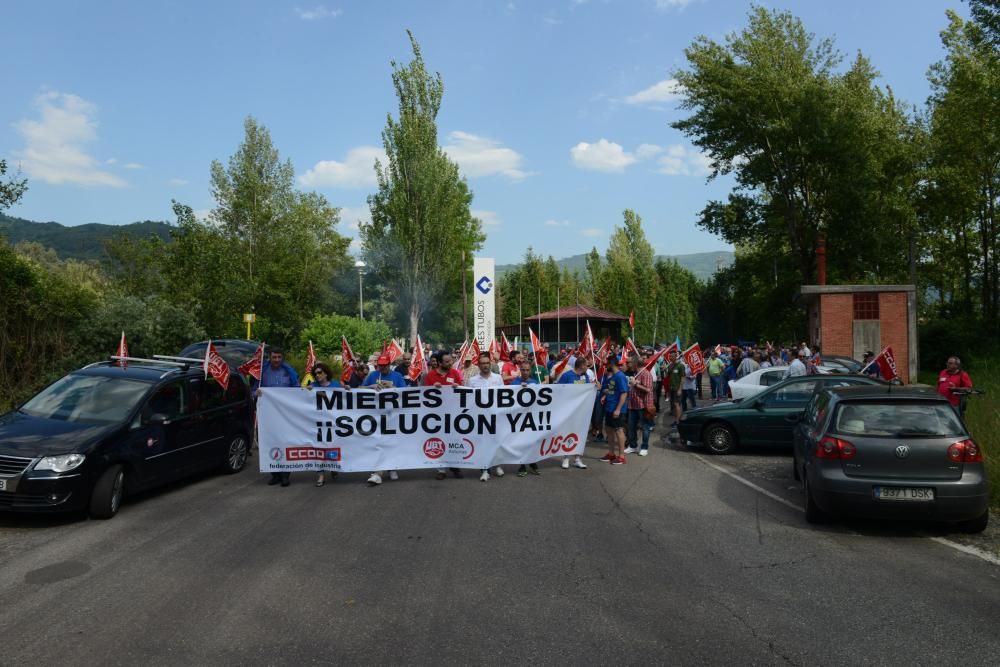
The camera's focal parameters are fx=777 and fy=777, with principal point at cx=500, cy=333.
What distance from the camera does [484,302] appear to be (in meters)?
33.5

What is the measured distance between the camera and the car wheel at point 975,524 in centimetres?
798

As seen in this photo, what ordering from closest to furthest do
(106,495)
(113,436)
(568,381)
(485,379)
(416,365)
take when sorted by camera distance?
(106,495), (113,436), (485,379), (568,381), (416,365)

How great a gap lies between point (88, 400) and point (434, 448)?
4.62 metres

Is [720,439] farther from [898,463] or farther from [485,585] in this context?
[485,585]

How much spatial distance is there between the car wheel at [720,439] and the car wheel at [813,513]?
18.7 feet

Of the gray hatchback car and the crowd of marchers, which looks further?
the crowd of marchers

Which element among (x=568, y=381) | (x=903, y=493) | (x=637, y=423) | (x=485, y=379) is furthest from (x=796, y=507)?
(x=637, y=423)

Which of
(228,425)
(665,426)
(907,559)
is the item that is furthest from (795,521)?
(665,426)

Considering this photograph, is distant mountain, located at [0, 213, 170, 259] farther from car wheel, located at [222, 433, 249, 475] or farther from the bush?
car wheel, located at [222, 433, 249, 475]

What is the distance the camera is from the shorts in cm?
1263

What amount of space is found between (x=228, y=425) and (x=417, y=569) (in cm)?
623

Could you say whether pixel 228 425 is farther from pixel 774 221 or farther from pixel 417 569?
pixel 774 221

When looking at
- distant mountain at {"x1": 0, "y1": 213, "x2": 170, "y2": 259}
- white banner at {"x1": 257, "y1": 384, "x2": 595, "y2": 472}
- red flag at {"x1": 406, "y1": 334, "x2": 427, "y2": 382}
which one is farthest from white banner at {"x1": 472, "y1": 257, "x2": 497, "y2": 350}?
distant mountain at {"x1": 0, "y1": 213, "x2": 170, "y2": 259}

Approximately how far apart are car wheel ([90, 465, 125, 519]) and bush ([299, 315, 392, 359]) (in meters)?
24.6
